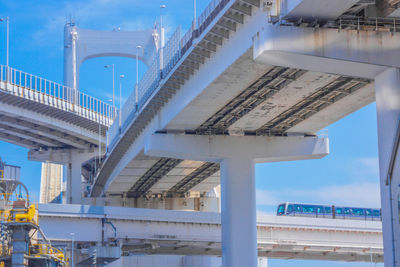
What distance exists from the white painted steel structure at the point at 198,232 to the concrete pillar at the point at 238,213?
39.4 ft

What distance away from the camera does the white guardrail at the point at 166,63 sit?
129ft

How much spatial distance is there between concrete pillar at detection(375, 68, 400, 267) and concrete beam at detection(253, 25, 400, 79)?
786 mm

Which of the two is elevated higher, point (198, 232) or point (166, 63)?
point (166, 63)

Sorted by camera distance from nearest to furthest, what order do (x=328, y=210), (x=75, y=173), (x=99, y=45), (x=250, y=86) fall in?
(x=250, y=86) → (x=328, y=210) → (x=75, y=173) → (x=99, y=45)

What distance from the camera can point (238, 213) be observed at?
54188 mm

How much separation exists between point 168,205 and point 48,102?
52.9ft

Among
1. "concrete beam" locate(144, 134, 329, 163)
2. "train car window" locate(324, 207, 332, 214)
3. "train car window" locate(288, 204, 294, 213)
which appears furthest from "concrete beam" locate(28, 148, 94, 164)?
"concrete beam" locate(144, 134, 329, 163)

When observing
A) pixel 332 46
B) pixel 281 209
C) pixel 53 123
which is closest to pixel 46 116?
pixel 53 123

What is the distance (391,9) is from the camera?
3225cm

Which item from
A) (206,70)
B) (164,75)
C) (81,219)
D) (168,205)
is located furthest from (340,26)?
(168,205)

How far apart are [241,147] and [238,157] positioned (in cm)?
70

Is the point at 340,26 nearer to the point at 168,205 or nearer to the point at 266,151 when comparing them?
the point at 266,151

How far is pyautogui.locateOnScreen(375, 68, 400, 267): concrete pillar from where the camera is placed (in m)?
29.8

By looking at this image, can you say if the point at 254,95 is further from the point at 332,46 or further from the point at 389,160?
the point at 389,160
